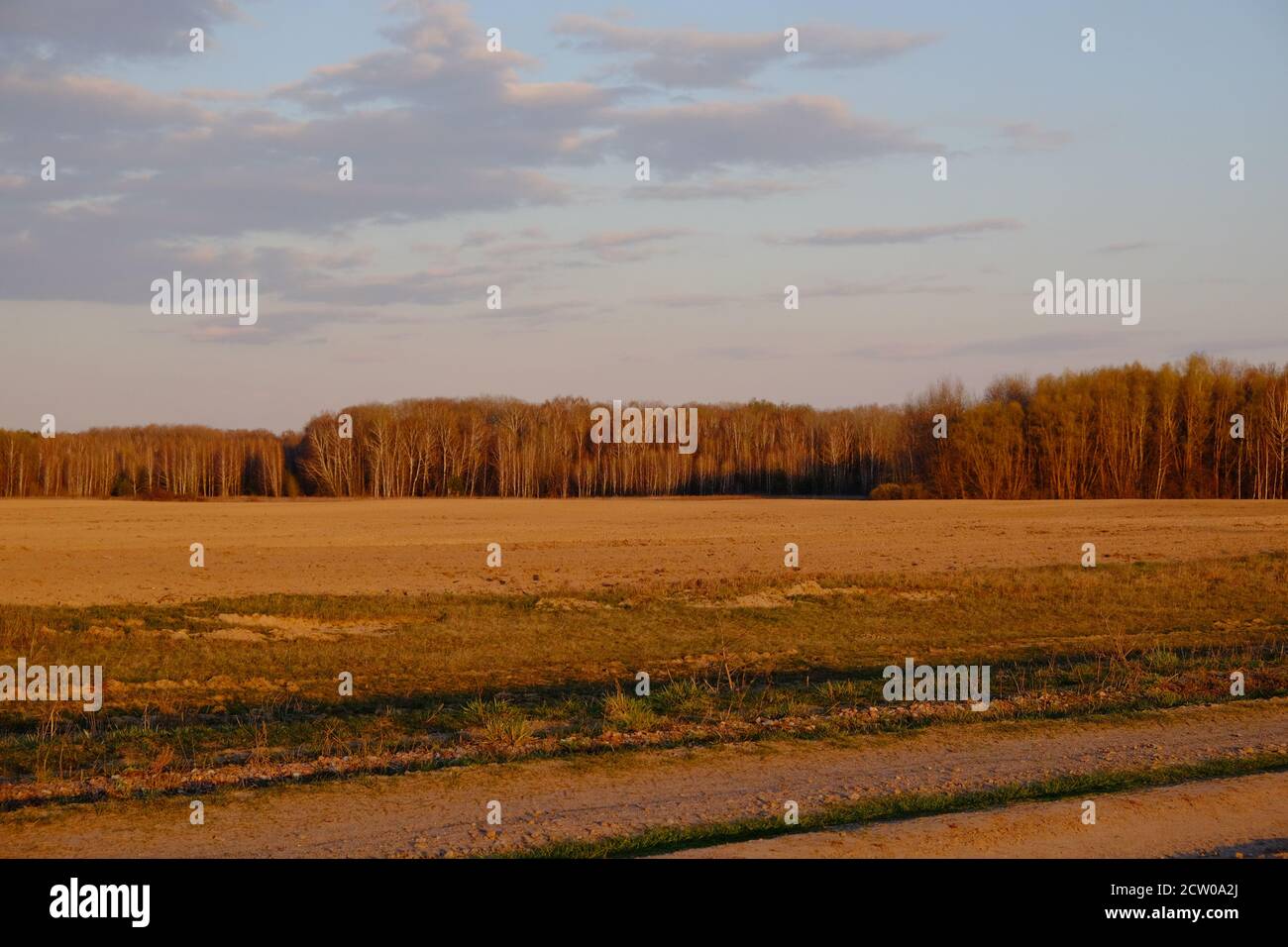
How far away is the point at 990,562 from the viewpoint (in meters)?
42.7

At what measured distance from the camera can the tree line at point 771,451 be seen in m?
105

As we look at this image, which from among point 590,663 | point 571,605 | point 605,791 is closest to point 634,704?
point 605,791

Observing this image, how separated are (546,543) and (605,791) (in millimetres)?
44123

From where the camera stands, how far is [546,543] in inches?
2146

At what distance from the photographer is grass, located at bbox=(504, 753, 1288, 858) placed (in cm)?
890

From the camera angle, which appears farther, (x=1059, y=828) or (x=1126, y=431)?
(x=1126, y=431)

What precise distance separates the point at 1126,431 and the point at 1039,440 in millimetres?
8276

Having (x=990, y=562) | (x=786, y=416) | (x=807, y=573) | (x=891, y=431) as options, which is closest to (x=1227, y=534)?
(x=990, y=562)

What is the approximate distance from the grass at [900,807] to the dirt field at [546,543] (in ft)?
83.1

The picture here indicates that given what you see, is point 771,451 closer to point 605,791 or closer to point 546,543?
point 546,543

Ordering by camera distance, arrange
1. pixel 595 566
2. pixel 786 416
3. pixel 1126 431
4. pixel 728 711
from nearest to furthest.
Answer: pixel 728 711 < pixel 595 566 < pixel 1126 431 < pixel 786 416

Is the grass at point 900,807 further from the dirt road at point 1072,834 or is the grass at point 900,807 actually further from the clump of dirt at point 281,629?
the clump of dirt at point 281,629

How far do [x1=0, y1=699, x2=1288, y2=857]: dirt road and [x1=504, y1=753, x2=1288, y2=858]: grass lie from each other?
0.20 metres
